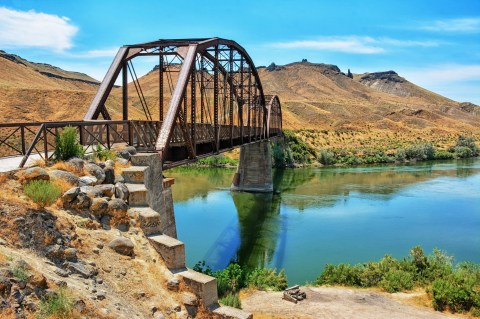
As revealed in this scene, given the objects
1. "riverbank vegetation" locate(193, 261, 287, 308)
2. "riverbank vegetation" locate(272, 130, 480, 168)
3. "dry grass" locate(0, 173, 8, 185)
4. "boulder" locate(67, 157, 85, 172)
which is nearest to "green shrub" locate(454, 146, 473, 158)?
"riverbank vegetation" locate(272, 130, 480, 168)

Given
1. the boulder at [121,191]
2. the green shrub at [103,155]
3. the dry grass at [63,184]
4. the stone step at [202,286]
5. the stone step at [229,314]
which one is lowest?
the stone step at [229,314]

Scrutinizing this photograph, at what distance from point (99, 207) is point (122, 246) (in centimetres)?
112

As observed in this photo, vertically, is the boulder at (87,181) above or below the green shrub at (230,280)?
above

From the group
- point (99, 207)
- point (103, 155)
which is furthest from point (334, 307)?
point (99, 207)

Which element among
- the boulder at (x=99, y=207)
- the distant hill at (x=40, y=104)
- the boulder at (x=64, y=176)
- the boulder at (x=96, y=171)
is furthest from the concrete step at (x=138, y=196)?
the distant hill at (x=40, y=104)

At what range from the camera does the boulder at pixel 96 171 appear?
10406 mm

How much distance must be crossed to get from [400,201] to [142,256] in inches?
1484

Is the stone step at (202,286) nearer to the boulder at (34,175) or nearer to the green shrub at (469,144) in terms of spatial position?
the boulder at (34,175)

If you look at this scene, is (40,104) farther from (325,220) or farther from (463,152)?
(463,152)

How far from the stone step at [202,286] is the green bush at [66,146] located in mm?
4318

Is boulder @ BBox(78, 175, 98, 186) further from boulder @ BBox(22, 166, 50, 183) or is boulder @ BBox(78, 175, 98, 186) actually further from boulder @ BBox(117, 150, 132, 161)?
boulder @ BBox(117, 150, 132, 161)

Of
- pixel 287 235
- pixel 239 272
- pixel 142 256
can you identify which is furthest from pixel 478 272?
pixel 142 256

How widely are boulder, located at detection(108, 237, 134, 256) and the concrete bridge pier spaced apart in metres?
40.0

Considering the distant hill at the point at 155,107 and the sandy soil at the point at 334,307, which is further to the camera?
the distant hill at the point at 155,107
